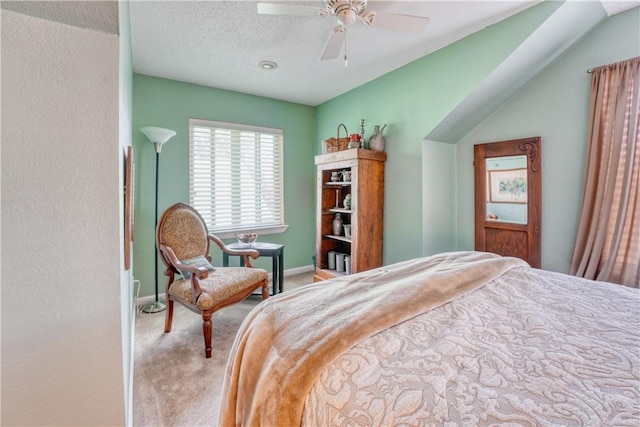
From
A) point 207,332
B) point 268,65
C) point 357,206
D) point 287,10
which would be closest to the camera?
point 287,10

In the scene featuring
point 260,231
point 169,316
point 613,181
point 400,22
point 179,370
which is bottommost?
point 179,370

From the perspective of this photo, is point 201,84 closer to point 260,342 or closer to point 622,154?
point 260,342

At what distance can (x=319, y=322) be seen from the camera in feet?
3.42

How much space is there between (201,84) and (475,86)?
118 inches

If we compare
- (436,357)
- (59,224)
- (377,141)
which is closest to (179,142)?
(377,141)

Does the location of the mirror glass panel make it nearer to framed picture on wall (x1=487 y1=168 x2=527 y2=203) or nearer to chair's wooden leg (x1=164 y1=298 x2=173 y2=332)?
framed picture on wall (x1=487 y1=168 x2=527 y2=203)

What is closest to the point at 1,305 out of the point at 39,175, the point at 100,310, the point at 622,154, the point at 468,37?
the point at 100,310

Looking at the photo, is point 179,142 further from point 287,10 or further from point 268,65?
point 287,10

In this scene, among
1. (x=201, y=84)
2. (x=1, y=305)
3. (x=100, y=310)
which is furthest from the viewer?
(x=201, y=84)

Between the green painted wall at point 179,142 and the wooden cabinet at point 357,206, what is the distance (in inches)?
29.5

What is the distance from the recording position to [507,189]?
2955 millimetres

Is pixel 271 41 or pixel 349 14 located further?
pixel 271 41

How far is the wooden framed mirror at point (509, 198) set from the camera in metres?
2.77

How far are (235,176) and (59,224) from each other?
9.45 ft
